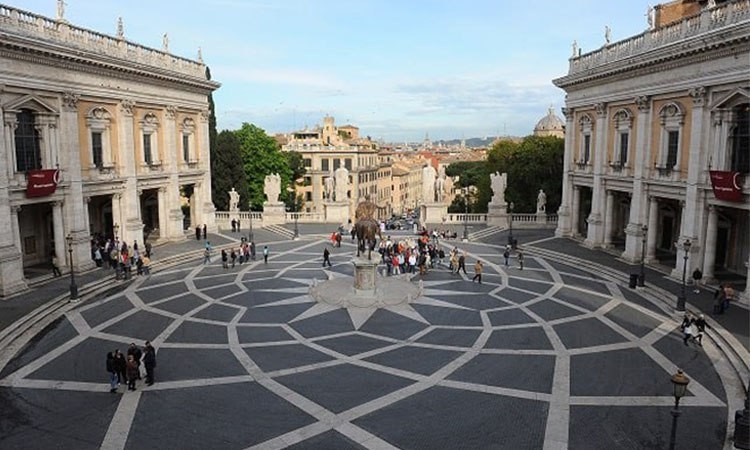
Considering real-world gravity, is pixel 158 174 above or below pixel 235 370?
above

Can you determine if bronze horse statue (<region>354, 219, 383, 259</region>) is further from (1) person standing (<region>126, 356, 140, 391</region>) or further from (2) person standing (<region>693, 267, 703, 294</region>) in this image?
(2) person standing (<region>693, 267, 703, 294</region>)

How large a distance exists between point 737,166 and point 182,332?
2607cm

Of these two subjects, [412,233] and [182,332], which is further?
[412,233]

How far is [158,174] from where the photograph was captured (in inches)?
1548

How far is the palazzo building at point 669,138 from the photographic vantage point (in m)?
26.7

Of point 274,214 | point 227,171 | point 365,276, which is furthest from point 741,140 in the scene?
point 227,171

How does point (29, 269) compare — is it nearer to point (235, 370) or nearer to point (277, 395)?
point (235, 370)

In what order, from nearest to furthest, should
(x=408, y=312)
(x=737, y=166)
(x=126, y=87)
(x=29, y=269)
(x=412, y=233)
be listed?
(x=408, y=312) < (x=737, y=166) < (x=29, y=269) < (x=126, y=87) < (x=412, y=233)

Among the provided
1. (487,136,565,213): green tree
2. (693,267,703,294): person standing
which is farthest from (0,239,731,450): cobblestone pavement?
(487,136,565,213): green tree

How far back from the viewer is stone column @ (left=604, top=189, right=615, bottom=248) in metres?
38.2

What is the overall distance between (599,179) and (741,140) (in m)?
12.1

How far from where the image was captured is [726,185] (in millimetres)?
26344

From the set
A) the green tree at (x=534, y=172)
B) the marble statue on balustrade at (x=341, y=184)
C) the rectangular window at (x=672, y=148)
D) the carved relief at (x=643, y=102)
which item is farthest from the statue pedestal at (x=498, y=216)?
the rectangular window at (x=672, y=148)

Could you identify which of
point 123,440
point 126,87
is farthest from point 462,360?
→ point 126,87
